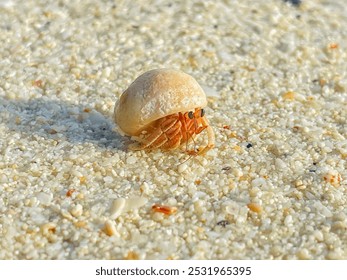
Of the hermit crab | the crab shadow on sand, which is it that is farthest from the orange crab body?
the crab shadow on sand

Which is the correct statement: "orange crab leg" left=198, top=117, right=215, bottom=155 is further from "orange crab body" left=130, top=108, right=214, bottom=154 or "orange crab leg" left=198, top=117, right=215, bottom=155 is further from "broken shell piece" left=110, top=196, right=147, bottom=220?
"broken shell piece" left=110, top=196, right=147, bottom=220

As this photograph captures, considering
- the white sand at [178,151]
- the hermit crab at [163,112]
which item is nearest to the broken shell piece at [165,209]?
the white sand at [178,151]

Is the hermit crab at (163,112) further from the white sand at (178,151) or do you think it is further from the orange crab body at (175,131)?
the white sand at (178,151)

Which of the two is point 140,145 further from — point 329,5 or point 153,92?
point 329,5

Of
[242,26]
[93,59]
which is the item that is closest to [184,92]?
[93,59]

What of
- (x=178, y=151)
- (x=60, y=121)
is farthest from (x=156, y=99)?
(x=60, y=121)

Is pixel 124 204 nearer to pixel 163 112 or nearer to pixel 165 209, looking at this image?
pixel 165 209
